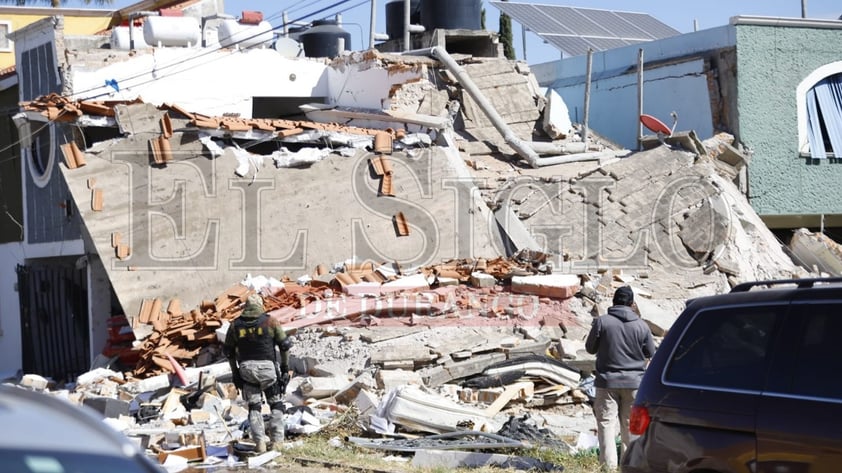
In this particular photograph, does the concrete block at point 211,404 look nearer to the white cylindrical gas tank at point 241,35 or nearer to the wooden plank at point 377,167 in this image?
the wooden plank at point 377,167

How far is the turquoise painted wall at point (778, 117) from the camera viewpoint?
22.1m

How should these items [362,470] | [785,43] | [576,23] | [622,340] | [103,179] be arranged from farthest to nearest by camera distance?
[576,23] → [785,43] → [103,179] → [362,470] → [622,340]

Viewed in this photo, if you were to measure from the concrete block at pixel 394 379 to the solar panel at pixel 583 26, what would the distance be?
1469 centimetres

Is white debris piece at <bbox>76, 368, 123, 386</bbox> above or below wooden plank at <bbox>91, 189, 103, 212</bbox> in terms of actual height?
below

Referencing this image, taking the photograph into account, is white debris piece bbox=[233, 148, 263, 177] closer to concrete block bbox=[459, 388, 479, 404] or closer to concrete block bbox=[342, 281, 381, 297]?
concrete block bbox=[342, 281, 381, 297]

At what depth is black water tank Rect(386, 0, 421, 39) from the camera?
2630 cm

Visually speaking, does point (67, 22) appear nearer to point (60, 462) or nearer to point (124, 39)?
point (124, 39)

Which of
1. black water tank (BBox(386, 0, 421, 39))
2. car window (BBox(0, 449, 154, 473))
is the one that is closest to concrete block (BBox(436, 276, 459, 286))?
black water tank (BBox(386, 0, 421, 39))

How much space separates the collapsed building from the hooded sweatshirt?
127 inches

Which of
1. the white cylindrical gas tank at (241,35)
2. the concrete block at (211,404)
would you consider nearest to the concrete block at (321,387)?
the concrete block at (211,404)

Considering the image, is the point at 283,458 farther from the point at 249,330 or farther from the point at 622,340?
the point at 622,340

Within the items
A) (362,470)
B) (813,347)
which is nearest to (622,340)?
(362,470)

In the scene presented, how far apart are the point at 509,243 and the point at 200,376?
22.4 feet

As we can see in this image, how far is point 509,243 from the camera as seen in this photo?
18.5 metres
